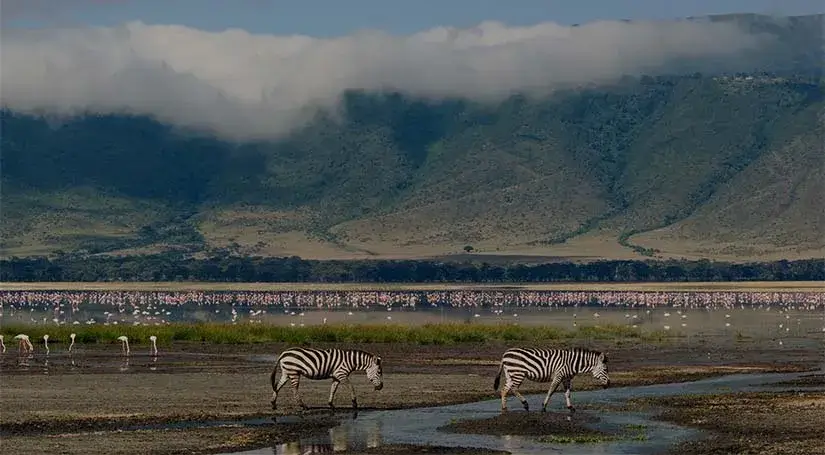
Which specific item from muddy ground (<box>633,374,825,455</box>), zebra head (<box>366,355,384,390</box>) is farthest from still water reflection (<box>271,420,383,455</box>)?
muddy ground (<box>633,374,825,455</box>)

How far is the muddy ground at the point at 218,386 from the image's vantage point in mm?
27469

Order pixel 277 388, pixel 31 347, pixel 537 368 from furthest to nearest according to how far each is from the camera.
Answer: pixel 31 347
pixel 277 388
pixel 537 368

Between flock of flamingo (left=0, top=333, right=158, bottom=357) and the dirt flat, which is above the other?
flock of flamingo (left=0, top=333, right=158, bottom=357)

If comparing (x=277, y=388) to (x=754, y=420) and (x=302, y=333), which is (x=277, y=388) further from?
(x=302, y=333)

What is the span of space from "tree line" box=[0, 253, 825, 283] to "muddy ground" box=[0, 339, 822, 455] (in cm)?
11873

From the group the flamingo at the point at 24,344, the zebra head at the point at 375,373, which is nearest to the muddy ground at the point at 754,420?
the zebra head at the point at 375,373

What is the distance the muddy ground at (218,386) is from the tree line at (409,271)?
4674 inches

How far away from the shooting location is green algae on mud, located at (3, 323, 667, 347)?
58844 mm

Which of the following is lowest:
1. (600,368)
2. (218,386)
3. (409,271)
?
(218,386)

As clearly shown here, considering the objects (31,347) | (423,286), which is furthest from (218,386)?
(423,286)

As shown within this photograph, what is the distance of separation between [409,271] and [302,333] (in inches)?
4979

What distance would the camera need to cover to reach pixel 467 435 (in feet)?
92.7

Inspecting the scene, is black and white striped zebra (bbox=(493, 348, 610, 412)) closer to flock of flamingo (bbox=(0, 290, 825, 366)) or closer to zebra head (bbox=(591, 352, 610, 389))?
zebra head (bbox=(591, 352, 610, 389))

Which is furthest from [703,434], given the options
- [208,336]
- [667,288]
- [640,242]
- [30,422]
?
[640,242]
